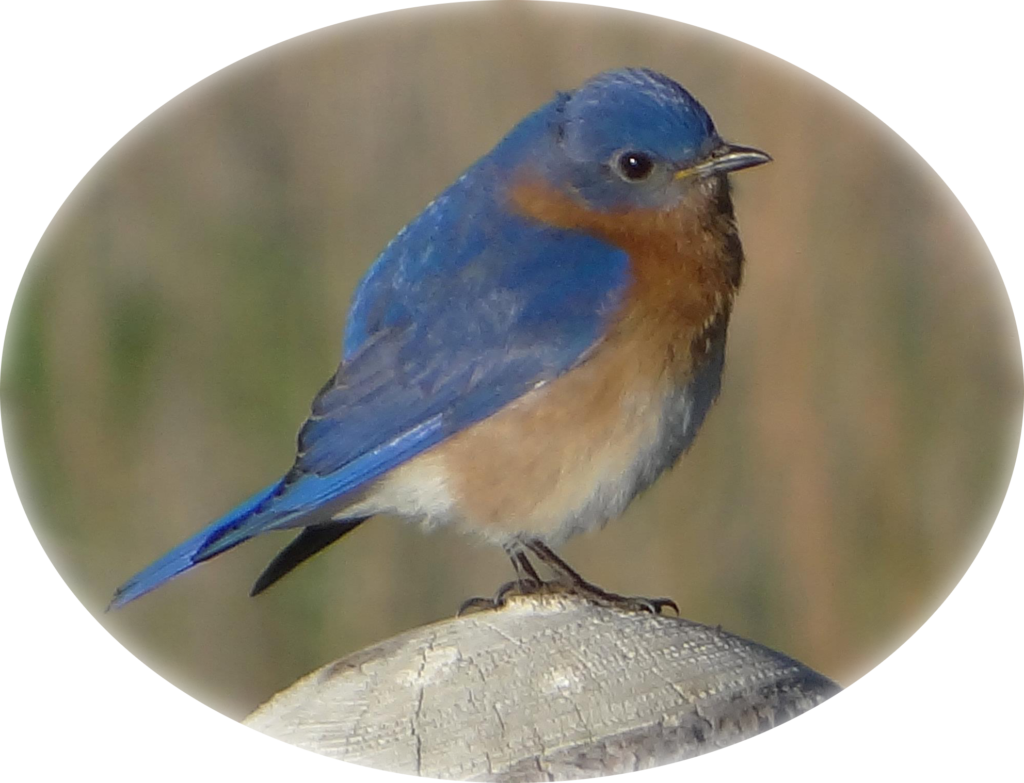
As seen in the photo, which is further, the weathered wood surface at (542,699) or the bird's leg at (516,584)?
Result: the bird's leg at (516,584)

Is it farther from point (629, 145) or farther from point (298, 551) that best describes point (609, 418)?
point (298, 551)

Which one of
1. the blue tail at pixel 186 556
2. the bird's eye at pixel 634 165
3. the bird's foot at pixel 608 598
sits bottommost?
the bird's foot at pixel 608 598

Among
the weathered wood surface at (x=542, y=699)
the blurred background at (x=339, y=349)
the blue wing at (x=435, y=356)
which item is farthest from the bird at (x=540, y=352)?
the weathered wood surface at (x=542, y=699)

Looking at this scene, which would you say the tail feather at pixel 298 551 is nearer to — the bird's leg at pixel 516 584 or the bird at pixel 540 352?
the bird at pixel 540 352

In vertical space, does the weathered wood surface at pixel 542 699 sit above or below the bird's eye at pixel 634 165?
below

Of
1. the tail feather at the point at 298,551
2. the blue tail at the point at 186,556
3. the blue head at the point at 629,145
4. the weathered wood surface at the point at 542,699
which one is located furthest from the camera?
the tail feather at the point at 298,551

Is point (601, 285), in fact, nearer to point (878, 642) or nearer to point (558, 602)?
point (558, 602)

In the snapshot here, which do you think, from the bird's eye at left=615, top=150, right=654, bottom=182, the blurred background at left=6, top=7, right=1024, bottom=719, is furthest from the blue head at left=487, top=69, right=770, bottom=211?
the blurred background at left=6, top=7, right=1024, bottom=719
